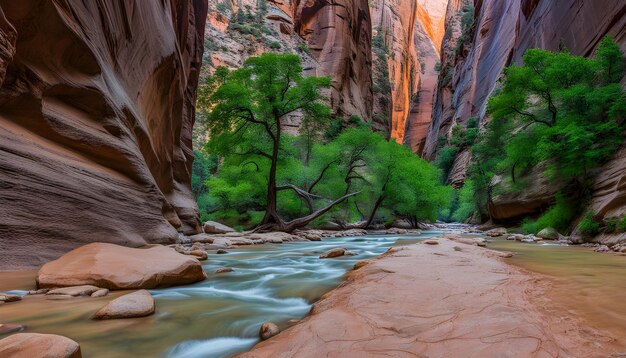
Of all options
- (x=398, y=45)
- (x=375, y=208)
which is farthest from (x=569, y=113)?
(x=398, y=45)

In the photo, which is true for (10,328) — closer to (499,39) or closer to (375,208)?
(375,208)

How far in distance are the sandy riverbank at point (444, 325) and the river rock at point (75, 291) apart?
255 centimetres

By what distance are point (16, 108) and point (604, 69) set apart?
20405 mm

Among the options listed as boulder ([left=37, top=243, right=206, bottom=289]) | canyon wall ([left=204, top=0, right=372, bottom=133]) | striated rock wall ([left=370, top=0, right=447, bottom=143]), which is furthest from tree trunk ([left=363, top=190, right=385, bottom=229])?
striated rock wall ([left=370, top=0, right=447, bottom=143])

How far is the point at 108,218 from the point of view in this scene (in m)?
6.35

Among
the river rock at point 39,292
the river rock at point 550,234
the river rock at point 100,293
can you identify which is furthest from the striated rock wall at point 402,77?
the river rock at point 39,292

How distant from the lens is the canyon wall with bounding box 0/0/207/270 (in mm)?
4832

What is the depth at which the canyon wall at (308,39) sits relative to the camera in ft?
136

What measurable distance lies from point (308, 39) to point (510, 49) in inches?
1006

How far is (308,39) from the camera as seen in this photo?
4559 centimetres

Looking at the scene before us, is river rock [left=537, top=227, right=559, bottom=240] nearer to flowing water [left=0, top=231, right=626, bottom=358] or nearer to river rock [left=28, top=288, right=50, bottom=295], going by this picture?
flowing water [left=0, top=231, right=626, bottom=358]

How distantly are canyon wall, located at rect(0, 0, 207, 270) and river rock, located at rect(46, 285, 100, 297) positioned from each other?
4.76ft

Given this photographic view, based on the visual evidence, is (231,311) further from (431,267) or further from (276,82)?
(276,82)

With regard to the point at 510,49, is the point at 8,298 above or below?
below
